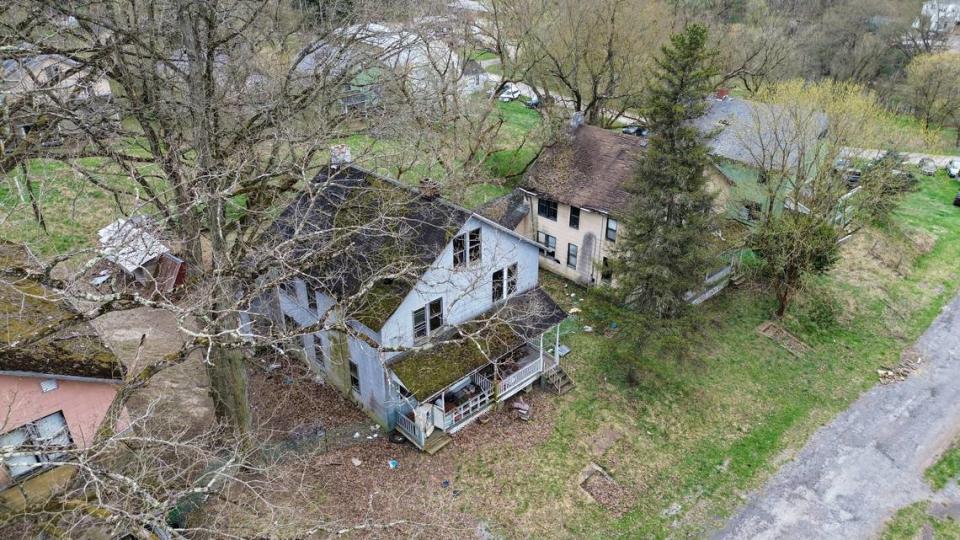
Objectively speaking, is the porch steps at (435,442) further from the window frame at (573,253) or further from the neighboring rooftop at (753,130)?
the neighboring rooftop at (753,130)

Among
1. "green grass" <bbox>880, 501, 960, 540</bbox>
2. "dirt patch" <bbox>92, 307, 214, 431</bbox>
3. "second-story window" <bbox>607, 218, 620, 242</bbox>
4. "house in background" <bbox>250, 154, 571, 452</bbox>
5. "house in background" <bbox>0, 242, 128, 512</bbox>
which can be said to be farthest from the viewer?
"second-story window" <bbox>607, 218, 620, 242</bbox>

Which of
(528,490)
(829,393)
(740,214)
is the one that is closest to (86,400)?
(528,490)

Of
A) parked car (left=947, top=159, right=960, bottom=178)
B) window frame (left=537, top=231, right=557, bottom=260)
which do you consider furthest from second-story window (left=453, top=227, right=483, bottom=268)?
parked car (left=947, top=159, right=960, bottom=178)

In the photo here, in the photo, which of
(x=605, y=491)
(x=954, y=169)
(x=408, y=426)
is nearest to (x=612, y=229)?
(x=605, y=491)

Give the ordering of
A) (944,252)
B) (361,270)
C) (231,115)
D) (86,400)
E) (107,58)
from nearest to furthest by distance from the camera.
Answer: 1. (107,58)
2. (86,400)
3. (231,115)
4. (361,270)
5. (944,252)

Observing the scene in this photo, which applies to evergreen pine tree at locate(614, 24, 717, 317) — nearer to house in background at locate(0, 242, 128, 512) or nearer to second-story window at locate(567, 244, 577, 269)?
second-story window at locate(567, 244, 577, 269)

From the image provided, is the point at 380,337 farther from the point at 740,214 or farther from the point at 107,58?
the point at 740,214
